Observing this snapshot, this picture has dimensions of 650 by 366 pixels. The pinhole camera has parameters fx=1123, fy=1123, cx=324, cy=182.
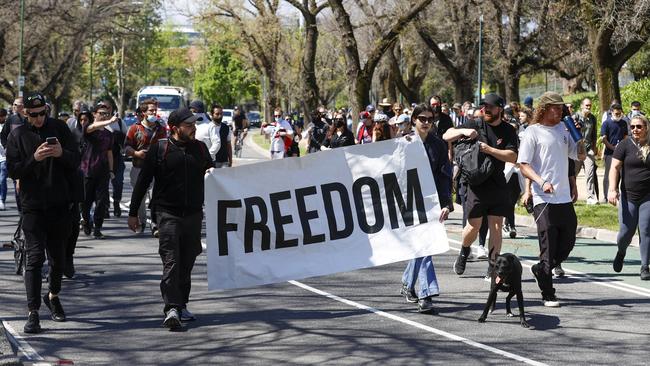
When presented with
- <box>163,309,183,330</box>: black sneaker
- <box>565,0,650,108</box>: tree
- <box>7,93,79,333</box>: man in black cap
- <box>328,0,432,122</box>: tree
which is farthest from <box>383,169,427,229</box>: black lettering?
<box>328,0,432,122</box>: tree

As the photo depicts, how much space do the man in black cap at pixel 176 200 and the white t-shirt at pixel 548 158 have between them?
118 inches

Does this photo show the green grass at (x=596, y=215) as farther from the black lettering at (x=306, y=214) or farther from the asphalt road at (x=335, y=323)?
the black lettering at (x=306, y=214)

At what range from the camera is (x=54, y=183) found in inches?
350

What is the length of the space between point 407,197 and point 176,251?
215 cm

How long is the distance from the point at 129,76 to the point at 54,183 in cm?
10344

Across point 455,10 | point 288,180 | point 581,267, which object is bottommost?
point 581,267

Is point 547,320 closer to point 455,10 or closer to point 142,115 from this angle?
point 142,115

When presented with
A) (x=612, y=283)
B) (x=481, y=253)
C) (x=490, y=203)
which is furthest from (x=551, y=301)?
(x=481, y=253)

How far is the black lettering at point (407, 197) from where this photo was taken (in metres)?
9.77

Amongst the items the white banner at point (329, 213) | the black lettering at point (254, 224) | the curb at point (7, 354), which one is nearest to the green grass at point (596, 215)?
the white banner at point (329, 213)

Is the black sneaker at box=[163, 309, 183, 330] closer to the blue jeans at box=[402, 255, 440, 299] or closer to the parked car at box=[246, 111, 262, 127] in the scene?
the blue jeans at box=[402, 255, 440, 299]

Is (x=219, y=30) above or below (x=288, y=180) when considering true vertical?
above

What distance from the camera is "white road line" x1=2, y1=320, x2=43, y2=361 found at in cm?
782

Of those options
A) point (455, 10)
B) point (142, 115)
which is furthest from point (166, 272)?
point (455, 10)
